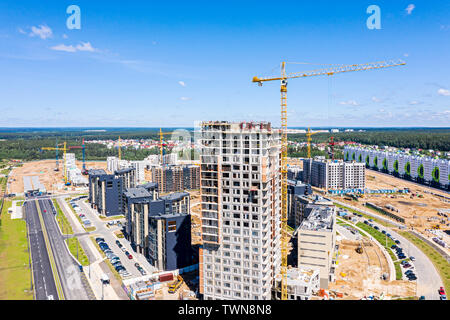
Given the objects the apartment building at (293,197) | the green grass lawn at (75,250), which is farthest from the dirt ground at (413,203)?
the green grass lawn at (75,250)

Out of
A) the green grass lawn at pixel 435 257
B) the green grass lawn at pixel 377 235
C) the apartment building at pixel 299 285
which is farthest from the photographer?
the green grass lawn at pixel 377 235

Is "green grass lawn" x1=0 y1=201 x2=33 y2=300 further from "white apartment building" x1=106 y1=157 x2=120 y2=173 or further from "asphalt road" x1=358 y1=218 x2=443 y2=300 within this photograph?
"white apartment building" x1=106 y1=157 x2=120 y2=173

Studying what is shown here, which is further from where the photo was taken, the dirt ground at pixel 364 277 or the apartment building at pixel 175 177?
the apartment building at pixel 175 177

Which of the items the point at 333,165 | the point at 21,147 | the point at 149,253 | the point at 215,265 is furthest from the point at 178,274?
the point at 21,147

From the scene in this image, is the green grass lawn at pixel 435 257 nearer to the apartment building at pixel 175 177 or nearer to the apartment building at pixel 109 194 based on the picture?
the apartment building at pixel 175 177

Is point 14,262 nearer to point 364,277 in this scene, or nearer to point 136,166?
point 364,277

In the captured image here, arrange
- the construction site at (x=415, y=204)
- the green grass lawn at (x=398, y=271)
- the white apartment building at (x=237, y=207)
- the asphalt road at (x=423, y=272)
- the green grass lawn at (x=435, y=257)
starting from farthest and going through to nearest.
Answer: the construction site at (x=415, y=204) → the green grass lawn at (x=398, y=271) → the green grass lawn at (x=435, y=257) → the asphalt road at (x=423, y=272) → the white apartment building at (x=237, y=207)
